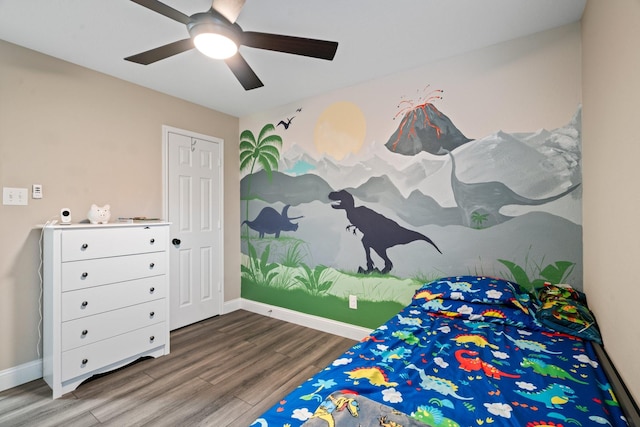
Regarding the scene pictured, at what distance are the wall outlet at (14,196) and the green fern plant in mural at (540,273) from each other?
12.2 feet

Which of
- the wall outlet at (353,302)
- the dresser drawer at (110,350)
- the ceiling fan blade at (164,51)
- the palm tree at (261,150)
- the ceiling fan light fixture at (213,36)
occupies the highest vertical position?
the ceiling fan blade at (164,51)

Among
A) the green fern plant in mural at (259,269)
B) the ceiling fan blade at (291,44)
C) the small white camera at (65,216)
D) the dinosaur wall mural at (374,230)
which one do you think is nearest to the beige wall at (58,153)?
the small white camera at (65,216)

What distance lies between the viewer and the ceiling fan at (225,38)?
1.48 meters

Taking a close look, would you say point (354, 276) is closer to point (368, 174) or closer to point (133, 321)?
point (368, 174)

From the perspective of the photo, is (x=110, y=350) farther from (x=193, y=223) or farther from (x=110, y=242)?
(x=193, y=223)

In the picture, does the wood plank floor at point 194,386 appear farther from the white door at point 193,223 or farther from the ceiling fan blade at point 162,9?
the ceiling fan blade at point 162,9

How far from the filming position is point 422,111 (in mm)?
2609

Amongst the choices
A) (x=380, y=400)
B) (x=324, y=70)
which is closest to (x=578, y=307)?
(x=380, y=400)

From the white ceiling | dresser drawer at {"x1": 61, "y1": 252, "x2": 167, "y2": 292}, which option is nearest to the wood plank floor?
dresser drawer at {"x1": 61, "y1": 252, "x2": 167, "y2": 292}

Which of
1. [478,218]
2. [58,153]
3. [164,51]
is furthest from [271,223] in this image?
[478,218]

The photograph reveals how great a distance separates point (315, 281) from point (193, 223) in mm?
1596

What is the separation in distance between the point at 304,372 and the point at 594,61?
2.84 metres

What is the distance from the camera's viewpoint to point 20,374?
7.31 feet

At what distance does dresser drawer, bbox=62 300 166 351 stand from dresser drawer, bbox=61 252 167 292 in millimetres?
257
